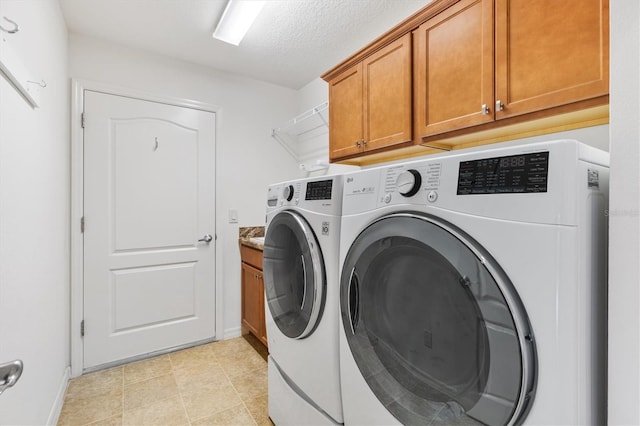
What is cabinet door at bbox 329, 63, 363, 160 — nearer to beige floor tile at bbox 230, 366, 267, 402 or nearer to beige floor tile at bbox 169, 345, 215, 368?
beige floor tile at bbox 230, 366, 267, 402

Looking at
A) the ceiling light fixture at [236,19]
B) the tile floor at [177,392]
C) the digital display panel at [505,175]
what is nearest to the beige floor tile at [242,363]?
the tile floor at [177,392]

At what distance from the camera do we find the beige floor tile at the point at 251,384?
6.19ft

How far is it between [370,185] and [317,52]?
1.90 meters

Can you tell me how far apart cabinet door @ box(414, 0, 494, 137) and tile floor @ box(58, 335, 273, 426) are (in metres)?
1.86

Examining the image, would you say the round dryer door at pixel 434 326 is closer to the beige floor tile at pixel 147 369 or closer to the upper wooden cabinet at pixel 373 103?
the upper wooden cabinet at pixel 373 103

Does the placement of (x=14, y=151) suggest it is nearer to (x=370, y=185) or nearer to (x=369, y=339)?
(x=370, y=185)

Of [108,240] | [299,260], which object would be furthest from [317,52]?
[108,240]

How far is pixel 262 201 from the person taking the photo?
294 centimetres

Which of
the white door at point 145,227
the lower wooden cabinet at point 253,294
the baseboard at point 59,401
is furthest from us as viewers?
the lower wooden cabinet at point 253,294

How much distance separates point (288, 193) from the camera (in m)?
1.38

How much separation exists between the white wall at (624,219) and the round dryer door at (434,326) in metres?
0.15

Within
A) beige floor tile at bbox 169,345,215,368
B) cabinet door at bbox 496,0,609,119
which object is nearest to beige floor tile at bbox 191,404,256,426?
beige floor tile at bbox 169,345,215,368

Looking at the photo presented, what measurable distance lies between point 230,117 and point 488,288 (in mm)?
2669

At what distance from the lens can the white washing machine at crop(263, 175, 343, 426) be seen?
1109mm
